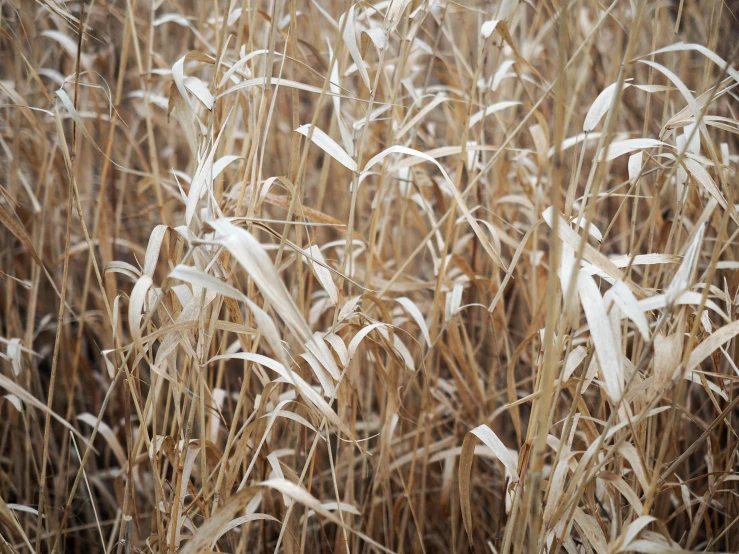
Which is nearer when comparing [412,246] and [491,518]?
[491,518]

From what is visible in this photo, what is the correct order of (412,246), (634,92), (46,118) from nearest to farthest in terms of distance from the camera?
(46,118) → (412,246) → (634,92)

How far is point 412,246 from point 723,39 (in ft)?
2.47

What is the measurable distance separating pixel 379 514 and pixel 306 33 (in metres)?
0.95

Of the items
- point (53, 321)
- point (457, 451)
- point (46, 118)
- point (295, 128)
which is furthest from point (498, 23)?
point (53, 321)

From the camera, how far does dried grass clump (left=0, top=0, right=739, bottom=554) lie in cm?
43

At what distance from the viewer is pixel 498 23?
1.69ft

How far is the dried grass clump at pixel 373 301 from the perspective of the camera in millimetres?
429

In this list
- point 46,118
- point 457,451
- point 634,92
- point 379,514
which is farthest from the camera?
point 634,92

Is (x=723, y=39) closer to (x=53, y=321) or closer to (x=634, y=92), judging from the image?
(x=634, y=92)

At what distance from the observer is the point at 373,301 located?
544 millimetres

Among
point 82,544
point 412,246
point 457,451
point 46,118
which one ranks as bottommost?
point 82,544

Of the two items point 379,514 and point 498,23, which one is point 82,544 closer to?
point 379,514

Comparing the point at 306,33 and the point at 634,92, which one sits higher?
the point at 306,33

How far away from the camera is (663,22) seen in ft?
3.60
